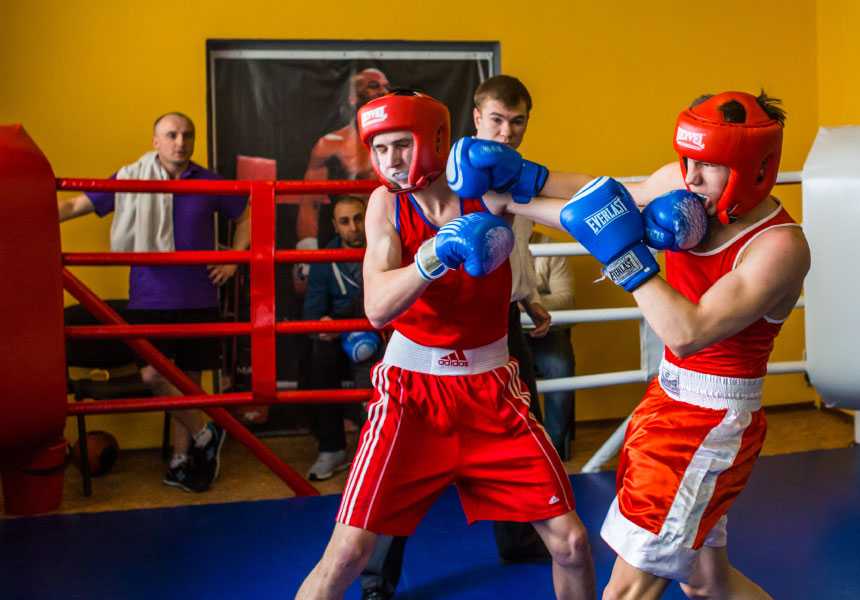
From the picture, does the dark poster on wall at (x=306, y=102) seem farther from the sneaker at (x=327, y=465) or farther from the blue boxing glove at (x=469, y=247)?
the blue boxing glove at (x=469, y=247)

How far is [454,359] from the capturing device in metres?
2.37

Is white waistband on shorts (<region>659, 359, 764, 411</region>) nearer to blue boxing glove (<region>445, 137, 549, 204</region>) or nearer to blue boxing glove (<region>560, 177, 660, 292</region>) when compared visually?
blue boxing glove (<region>560, 177, 660, 292</region>)

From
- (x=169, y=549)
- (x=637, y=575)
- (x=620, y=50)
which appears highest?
(x=620, y=50)

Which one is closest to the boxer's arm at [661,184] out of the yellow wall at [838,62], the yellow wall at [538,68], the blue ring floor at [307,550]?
the blue ring floor at [307,550]

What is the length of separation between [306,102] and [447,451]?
347 centimetres

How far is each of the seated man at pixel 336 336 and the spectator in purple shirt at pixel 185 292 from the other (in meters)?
0.45

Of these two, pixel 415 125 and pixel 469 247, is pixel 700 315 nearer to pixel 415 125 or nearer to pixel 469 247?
pixel 469 247

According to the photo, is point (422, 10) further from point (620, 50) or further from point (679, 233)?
point (679, 233)

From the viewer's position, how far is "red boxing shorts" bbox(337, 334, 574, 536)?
87.9 inches

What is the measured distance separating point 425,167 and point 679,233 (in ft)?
2.02

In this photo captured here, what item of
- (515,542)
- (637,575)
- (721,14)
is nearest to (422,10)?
(721,14)

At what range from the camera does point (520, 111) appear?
2.98 m

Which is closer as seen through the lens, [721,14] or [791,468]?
[791,468]

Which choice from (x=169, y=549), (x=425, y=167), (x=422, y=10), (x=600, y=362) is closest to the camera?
(x=425, y=167)
